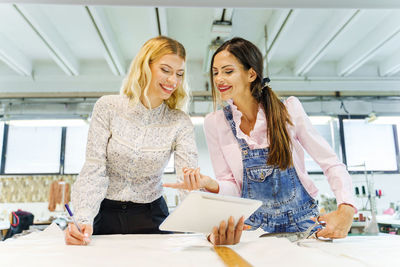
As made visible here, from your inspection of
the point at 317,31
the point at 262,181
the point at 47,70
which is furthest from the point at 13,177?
the point at 262,181

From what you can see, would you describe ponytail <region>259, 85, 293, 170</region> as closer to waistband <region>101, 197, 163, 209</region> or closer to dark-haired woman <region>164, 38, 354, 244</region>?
dark-haired woman <region>164, 38, 354, 244</region>

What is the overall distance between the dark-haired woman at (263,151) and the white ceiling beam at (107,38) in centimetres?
258

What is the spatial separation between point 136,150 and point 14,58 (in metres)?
4.79

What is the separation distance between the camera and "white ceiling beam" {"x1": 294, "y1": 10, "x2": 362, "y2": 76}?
384cm

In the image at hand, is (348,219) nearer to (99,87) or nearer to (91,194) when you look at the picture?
(91,194)

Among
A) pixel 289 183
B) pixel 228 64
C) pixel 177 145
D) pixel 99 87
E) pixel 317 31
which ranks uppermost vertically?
pixel 317 31

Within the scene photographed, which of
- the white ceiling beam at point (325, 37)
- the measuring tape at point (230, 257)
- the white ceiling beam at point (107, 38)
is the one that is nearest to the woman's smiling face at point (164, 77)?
the measuring tape at point (230, 257)

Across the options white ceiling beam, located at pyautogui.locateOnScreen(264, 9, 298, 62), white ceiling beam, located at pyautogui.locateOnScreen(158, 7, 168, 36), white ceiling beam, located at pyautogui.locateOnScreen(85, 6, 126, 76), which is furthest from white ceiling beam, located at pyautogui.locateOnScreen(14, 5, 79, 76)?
white ceiling beam, located at pyautogui.locateOnScreen(264, 9, 298, 62)

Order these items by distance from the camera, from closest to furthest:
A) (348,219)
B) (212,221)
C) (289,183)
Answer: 1. (212,221)
2. (348,219)
3. (289,183)

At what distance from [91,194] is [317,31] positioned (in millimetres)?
4501

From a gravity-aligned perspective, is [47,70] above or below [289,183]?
above

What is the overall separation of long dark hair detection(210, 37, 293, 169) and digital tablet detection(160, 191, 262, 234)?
44 cm

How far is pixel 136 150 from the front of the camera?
1.42 metres

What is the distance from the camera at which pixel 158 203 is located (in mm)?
1496
